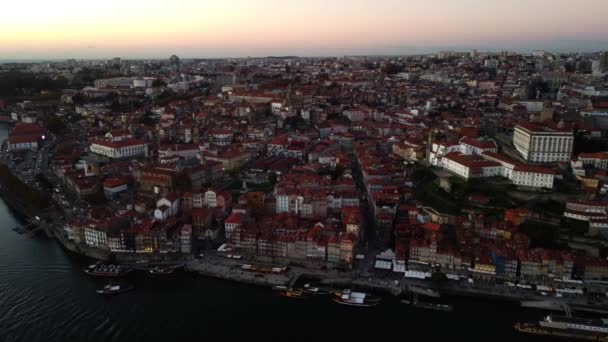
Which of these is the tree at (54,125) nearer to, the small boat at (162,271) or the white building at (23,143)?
the white building at (23,143)

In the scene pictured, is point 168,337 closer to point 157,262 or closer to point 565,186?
point 157,262

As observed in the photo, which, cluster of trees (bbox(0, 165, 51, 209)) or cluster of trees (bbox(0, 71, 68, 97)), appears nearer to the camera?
cluster of trees (bbox(0, 165, 51, 209))

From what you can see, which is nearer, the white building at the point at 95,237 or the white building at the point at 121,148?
the white building at the point at 95,237

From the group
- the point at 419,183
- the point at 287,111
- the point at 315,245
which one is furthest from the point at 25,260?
the point at 287,111

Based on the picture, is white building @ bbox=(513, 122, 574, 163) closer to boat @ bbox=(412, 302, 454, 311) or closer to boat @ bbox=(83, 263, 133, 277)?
boat @ bbox=(412, 302, 454, 311)

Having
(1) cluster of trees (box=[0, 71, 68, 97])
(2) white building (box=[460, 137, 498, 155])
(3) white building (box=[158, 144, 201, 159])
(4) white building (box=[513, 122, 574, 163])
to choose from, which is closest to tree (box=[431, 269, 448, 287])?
(2) white building (box=[460, 137, 498, 155])

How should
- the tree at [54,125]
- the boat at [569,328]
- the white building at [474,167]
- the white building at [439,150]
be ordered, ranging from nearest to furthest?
the boat at [569,328] → the white building at [474,167] → the white building at [439,150] → the tree at [54,125]

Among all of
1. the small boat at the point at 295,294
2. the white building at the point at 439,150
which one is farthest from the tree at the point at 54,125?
the small boat at the point at 295,294

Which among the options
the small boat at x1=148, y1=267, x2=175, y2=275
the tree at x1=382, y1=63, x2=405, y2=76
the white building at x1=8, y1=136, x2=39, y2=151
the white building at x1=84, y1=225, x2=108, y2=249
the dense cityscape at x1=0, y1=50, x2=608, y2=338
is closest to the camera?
the dense cityscape at x1=0, y1=50, x2=608, y2=338
